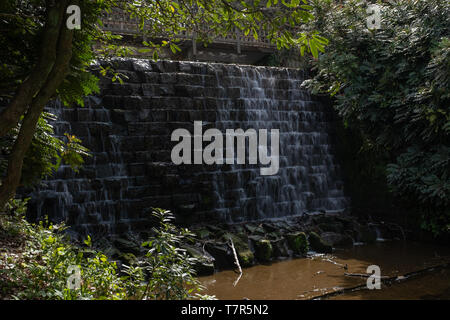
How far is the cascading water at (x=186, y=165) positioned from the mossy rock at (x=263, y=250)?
1633 mm

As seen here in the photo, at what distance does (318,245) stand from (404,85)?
3.94 m

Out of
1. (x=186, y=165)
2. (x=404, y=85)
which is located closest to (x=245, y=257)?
(x=186, y=165)

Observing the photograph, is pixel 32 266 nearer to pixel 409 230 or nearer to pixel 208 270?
pixel 208 270

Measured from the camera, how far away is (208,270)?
745cm

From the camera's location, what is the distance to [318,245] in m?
Answer: 9.03

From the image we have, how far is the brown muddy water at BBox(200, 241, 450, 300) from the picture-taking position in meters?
6.34

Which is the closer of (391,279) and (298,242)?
(391,279)

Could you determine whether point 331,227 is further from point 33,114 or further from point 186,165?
point 33,114

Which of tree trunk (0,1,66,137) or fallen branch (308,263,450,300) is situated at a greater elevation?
tree trunk (0,1,66,137)

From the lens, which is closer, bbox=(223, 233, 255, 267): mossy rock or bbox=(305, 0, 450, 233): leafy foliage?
bbox=(305, 0, 450, 233): leafy foliage

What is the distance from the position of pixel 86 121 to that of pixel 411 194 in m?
7.18

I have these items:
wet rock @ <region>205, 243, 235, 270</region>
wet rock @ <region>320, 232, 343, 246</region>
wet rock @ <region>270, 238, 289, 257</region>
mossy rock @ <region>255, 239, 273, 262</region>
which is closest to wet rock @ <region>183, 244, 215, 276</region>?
wet rock @ <region>205, 243, 235, 270</region>

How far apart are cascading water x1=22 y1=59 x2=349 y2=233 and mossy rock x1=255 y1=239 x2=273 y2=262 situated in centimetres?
163

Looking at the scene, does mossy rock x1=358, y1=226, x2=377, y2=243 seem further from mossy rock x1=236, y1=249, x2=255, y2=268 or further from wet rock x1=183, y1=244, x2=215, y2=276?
wet rock x1=183, y1=244, x2=215, y2=276
